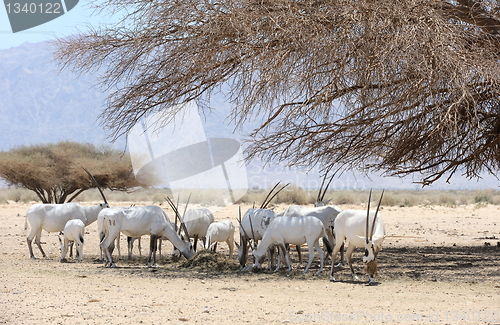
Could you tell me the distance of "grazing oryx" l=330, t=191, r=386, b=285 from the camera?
773 centimetres

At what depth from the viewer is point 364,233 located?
800 cm

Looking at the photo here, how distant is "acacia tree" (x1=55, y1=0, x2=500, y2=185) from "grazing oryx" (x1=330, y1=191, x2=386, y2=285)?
1.50 metres

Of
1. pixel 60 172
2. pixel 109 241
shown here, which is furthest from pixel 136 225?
pixel 60 172

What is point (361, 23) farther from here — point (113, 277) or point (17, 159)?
point (17, 159)

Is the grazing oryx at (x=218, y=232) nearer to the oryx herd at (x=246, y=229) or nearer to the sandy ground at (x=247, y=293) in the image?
the oryx herd at (x=246, y=229)

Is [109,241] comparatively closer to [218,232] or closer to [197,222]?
[197,222]

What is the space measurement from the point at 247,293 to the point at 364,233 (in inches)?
84.2

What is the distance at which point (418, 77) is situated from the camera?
7.70m

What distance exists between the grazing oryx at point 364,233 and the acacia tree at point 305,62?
1.50 metres

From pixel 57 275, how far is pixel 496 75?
26.6ft

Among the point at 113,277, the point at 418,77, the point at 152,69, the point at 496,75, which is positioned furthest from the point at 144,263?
the point at 496,75

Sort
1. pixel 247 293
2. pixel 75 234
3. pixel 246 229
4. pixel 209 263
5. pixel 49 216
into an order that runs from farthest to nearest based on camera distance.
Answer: pixel 49 216
pixel 75 234
pixel 246 229
pixel 209 263
pixel 247 293

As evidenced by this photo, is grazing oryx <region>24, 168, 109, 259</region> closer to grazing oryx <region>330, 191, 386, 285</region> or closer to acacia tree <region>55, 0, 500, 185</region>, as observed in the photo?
acacia tree <region>55, 0, 500, 185</region>

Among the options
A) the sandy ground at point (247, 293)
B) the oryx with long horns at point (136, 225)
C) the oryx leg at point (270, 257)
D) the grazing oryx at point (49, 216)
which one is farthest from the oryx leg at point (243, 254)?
the grazing oryx at point (49, 216)
